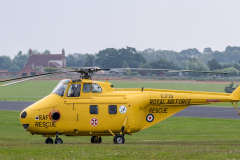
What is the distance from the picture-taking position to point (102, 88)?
766 inches

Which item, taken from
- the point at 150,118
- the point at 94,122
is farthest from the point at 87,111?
the point at 150,118

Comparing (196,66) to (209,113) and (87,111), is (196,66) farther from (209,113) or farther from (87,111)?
(87,111)

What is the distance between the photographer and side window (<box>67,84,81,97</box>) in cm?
1905

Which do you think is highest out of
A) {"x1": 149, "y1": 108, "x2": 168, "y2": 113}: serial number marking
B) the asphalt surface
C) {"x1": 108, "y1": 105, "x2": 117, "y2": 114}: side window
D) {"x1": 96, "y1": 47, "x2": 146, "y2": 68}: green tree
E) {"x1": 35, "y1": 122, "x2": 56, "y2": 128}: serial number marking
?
{"x1": 96, "y1": 47, "x2": 146, "y2": 68}: green tree

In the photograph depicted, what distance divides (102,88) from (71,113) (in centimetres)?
209

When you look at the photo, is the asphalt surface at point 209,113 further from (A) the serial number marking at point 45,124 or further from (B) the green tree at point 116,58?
(B) the green tree at point 116,58

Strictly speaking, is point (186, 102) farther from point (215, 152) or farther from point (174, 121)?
point (174, 121)

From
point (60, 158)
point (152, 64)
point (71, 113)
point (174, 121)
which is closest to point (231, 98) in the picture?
point (71, 113)

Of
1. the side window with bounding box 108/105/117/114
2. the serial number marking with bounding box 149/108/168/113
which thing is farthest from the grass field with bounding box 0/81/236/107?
the side window with bounding box 108/105/117/114

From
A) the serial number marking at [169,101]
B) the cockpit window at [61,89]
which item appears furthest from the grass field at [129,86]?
the cockpit window at [61,89]

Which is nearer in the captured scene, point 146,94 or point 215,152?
point 215,152

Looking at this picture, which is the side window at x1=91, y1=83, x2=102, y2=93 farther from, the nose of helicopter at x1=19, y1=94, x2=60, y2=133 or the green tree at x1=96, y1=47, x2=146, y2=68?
the green tree at x1=96, y1=47, x2=146, y2=68

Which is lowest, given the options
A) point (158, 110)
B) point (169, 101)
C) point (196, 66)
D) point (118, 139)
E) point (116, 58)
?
point (118, 139)

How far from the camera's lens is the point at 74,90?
1912 centimetres
